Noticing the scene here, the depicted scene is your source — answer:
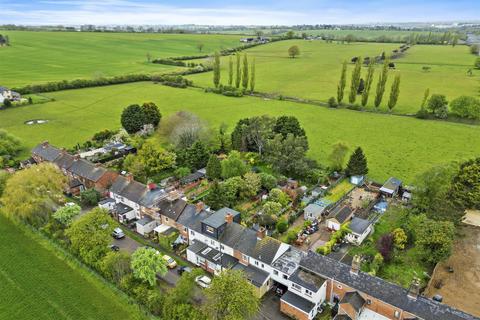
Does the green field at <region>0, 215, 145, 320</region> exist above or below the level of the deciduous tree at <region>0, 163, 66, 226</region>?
below

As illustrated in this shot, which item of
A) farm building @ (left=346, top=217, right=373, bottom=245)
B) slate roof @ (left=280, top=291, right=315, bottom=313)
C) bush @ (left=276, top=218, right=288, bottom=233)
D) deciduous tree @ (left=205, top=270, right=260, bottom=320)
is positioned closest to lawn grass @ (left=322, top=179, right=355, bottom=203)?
farm building @ (left=346, top=217, right=373, bottom=245)

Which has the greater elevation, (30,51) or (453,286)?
(30,51)

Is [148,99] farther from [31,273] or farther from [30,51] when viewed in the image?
[30,51]

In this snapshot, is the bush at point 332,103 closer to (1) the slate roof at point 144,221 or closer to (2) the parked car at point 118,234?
(1) the slate roof at point 144,221

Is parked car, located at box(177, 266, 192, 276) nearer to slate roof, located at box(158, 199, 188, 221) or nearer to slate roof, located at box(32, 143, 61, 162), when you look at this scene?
slate roof, located at box(158, 199, 188, 221)

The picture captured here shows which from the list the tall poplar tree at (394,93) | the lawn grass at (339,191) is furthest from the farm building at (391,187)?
the tall poplar tree at (394,93)

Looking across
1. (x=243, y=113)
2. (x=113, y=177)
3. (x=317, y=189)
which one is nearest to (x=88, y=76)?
(x=243, y=113)
